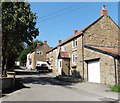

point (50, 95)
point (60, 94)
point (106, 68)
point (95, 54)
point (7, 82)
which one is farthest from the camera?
point (95, 54)

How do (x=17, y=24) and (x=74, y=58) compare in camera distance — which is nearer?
(x=17, y=24)

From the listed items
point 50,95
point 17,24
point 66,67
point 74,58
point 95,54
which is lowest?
point 50,95

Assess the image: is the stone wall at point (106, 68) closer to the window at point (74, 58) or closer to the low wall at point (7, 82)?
the window at point (74, 58)

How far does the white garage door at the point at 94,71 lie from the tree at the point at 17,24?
8425 millimetres

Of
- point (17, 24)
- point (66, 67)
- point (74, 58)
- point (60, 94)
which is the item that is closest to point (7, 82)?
point (60, 94)

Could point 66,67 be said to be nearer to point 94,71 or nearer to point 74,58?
point 74,58

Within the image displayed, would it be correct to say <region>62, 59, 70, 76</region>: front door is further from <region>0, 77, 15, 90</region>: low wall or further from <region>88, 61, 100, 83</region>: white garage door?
<region>0, 77, 15, 90</region>: low wall

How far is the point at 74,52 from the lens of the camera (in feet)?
121

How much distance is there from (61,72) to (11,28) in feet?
64.6

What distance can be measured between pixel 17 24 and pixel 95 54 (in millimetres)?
10674

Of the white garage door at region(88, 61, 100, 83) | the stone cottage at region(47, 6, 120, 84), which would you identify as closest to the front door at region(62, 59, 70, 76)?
the stone cottage at region(47, 6, 120, 84)

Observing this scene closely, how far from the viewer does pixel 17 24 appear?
23469 millimetres

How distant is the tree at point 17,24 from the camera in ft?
75.5

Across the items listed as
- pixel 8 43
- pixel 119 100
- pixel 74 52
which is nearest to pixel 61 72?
pixel 74 52
